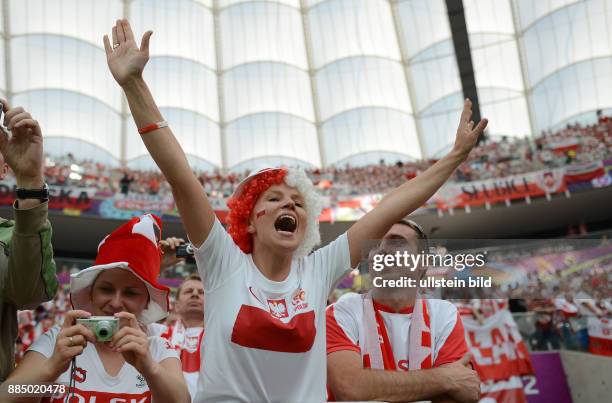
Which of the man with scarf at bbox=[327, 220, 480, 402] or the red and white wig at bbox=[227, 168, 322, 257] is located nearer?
the man with scarf at bbox=[327, 220, 480, 402]

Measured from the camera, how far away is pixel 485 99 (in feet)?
91.6

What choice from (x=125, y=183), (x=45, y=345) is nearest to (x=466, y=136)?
(x=45, y=345)

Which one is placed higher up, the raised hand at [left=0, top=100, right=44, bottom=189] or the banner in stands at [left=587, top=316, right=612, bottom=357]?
the raised hand at [left=0, top=100, right=44, bottom=189]

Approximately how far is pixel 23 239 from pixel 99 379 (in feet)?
2.08

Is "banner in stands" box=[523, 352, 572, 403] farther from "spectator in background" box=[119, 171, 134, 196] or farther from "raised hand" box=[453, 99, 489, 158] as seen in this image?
"spectator in background" box=[119, 171, 134, 196]

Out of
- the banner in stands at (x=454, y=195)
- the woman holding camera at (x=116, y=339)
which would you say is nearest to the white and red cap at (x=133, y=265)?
the woman holding camera at (x=116, y=339)

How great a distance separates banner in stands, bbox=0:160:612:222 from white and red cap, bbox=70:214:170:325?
1838cm

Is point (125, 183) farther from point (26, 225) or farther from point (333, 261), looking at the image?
→ point (333, 261)

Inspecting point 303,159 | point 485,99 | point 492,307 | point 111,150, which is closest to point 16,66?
point 111,150

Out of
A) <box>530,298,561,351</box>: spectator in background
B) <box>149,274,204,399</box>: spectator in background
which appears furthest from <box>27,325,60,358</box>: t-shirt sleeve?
<box>530,298,561,351</box>: spectator in background

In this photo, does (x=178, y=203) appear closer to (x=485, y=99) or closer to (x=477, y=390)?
(x=477, y=390)

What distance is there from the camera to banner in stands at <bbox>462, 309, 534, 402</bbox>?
6.26 m

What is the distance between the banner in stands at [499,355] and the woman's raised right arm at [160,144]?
498 centimetres

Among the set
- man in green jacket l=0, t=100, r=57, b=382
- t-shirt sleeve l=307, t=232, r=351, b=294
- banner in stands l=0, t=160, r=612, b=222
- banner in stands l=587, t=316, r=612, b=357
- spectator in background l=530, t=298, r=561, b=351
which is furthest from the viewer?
banner in stands l=0, t=160, r=612, b=222
